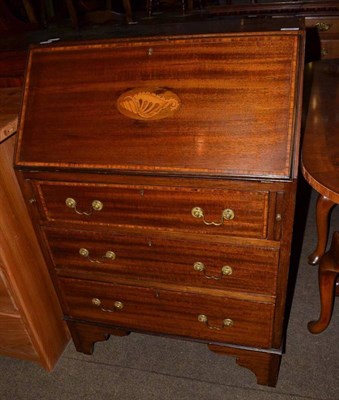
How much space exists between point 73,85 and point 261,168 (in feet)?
2.24

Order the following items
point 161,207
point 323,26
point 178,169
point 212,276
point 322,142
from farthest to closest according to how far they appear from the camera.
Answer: point 323,26 → point 322,142 → point 212,276 → point 161,207 → point 178,169

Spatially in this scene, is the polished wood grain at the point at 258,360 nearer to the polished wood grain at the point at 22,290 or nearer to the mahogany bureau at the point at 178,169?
the mahogany bureau at the point at 178,169

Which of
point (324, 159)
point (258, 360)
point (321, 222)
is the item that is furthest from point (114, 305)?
point (321, 222)

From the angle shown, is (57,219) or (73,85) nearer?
(73,85)

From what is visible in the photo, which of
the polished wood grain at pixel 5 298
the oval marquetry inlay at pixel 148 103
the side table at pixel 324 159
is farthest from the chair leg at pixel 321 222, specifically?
the polished wood grain at pixel 5 298

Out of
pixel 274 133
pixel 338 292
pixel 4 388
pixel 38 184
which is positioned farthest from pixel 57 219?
pixel 338 292

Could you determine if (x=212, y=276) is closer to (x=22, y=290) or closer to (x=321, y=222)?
(x=22, y=290)

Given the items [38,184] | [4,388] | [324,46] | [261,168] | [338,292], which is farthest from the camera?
[324,46]

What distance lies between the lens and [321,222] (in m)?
1.98

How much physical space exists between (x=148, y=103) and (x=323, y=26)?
2379 millimetres

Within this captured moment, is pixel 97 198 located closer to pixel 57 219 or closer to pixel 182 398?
pixel 57 219

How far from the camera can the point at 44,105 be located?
127 centimetres

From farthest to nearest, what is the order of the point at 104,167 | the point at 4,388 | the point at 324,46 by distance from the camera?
the point at 324,46 < the point at 4,388 < the point at 104,167

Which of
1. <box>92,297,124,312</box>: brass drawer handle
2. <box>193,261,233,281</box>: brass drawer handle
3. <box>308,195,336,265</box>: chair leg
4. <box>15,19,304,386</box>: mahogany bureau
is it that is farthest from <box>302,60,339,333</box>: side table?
<box>92,297,124,312</box>: brass drawer handle
